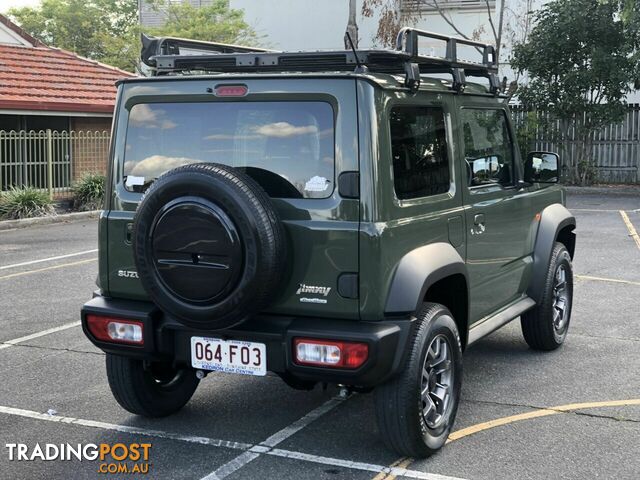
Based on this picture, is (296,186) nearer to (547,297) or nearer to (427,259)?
(427,259)

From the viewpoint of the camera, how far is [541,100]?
23.9 m

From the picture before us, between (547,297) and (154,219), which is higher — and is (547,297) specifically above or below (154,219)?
below

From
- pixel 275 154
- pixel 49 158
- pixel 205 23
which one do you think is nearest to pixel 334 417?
pixel 275 154

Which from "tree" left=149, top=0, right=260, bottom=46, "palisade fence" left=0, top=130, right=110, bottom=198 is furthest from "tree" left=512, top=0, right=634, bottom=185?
"tree" left=149, top=0, right=260, bottom=46

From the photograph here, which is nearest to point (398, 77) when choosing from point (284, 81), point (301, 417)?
point (284, 81)

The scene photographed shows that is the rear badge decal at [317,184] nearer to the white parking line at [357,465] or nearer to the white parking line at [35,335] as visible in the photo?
the white parking line at [357,465]

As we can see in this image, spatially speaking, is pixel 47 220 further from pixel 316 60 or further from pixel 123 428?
pixel 316 60

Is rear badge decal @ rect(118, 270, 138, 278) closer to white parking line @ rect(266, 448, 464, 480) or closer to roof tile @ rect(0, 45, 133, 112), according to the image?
white parking line @ rect(266, 448, 464, 480)

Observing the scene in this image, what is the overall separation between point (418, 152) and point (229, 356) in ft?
5.02

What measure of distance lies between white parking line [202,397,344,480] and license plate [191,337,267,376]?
48 cm

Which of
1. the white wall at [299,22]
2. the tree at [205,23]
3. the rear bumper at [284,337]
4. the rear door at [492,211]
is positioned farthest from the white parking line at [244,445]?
the white wall at [299,22]

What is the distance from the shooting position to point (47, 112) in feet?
64.4

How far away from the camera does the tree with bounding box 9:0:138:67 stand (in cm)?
5744

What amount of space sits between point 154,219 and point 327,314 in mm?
994
